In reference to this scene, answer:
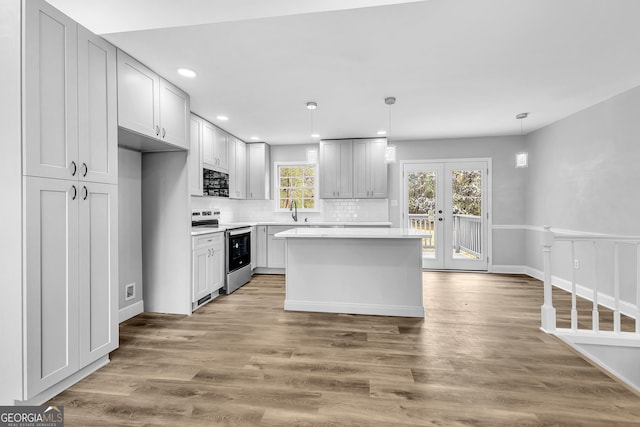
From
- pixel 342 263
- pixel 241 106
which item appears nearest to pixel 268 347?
pixel 342 263

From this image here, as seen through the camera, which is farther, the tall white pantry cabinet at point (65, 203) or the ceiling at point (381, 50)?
the ceiling at point (381, 50)

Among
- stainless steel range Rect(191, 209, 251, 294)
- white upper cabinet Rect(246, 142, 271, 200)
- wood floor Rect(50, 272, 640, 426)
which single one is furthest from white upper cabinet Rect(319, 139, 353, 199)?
wood floor Rect(50, 272, 640, 426)

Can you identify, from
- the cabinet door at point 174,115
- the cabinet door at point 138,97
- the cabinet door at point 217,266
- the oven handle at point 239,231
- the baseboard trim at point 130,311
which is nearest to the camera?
the cabinet door at point 138,97

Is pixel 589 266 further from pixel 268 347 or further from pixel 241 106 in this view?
pixel 241 106

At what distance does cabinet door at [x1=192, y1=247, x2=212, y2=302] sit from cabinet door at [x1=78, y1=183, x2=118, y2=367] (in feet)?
3.59

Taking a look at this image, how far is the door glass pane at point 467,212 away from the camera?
5402 millimetres

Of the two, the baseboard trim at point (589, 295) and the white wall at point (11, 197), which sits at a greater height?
the white wall at point (11, 197)

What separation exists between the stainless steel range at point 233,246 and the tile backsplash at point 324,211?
772mm

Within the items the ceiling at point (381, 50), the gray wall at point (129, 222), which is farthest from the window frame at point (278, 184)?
the gray wall at point (129, 222)

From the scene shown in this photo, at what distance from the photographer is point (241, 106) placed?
3.71 meters

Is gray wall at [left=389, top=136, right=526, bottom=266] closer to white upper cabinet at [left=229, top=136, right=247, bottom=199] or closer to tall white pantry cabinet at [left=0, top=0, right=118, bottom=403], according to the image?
white upper cabinet at [left=229, top=136, right=247, bottom=199]

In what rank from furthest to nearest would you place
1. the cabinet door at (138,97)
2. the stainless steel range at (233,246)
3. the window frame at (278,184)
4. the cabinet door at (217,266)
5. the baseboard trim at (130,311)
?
1. the window frame at (278,184)
2. the stainless steel range at (233,246)
3. the cabinet door at (217,266)
4. the baseboard trim at (130,311)
5. the cabinet door at (138,97)

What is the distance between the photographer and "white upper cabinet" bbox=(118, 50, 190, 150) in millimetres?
2445

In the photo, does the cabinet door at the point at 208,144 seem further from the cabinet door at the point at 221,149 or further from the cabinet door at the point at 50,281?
the cabinet door at the point at 50,281
